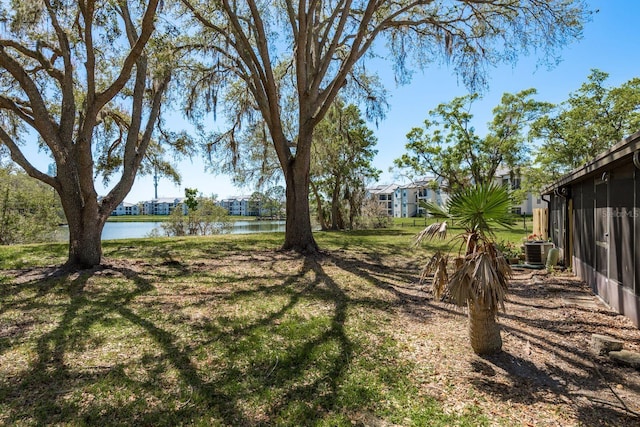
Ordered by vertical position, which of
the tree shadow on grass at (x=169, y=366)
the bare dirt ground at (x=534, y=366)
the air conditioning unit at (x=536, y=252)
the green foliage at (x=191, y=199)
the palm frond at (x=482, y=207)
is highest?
the green foliage at (x=191, y=199)

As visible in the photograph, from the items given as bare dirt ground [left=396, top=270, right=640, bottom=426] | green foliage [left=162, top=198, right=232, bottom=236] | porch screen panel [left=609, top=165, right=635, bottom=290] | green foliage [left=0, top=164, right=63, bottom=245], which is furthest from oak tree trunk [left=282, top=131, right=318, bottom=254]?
green foliage [left=0, top=164, right=63, bottom=245]

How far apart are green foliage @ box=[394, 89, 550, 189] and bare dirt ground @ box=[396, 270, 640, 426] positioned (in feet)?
55.9

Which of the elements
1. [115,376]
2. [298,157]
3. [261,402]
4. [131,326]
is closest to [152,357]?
[115,376]

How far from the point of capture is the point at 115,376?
3.01 meters

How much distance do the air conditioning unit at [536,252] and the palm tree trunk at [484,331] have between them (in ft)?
20.5

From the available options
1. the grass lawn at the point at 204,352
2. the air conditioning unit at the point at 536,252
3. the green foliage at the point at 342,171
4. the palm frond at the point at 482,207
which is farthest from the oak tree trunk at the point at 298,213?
the green foliage at the point at 342,171

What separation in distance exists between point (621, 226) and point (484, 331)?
2931 millimetres

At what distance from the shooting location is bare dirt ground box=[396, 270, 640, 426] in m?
2.67

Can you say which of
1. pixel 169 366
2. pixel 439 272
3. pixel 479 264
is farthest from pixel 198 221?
pixel 479 264

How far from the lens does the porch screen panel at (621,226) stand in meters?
4.52

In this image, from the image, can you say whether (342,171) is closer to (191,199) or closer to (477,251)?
(191,199)

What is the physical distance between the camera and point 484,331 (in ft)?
11.8

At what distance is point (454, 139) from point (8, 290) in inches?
897

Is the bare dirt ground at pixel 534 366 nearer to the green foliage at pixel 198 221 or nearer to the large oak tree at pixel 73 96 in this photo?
the large oak tree at pixel 73 96
